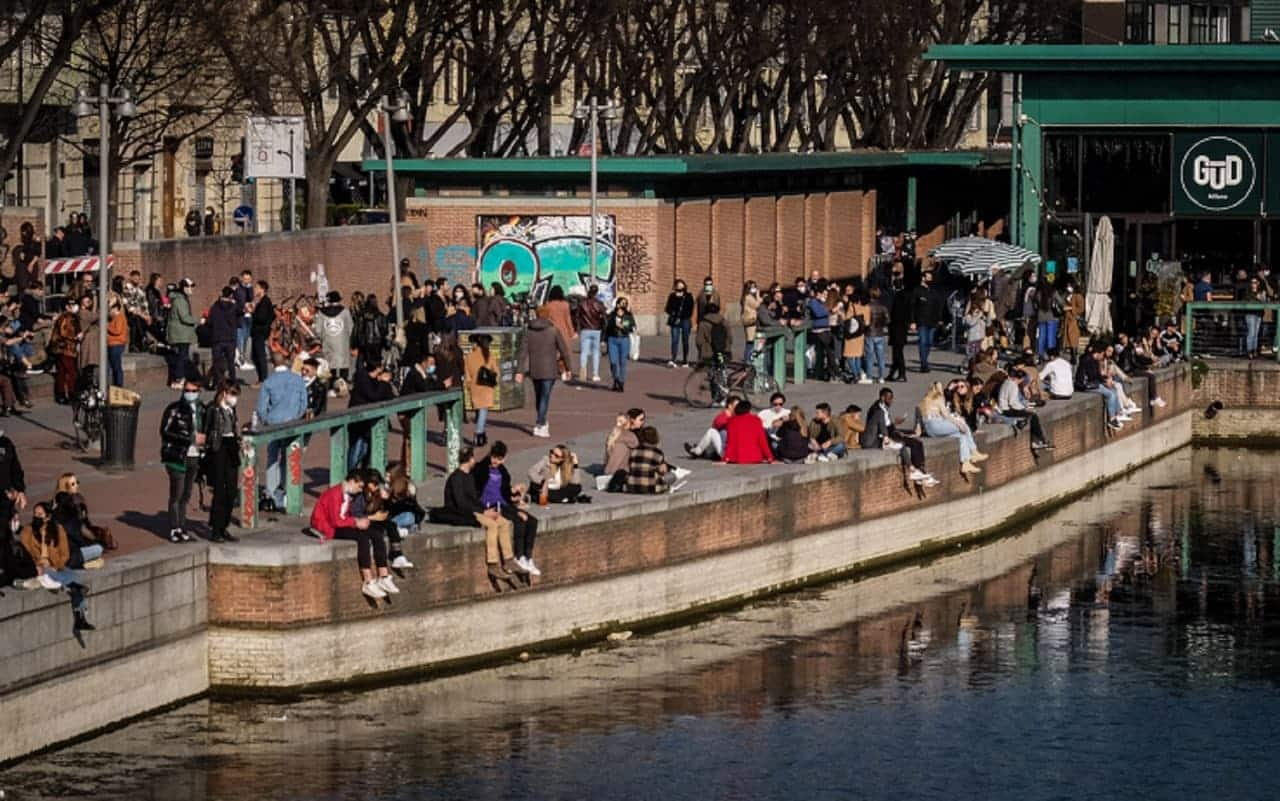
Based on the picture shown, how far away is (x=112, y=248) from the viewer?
4984 centimetres

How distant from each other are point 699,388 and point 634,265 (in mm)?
13465

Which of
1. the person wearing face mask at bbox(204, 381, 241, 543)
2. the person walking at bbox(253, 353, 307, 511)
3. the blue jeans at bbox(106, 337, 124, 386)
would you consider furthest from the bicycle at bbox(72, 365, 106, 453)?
the person wearing face mask at bbox(204, 381, 241, 543)

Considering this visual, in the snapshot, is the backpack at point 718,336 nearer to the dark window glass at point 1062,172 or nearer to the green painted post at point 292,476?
the green painted post at point 292,476

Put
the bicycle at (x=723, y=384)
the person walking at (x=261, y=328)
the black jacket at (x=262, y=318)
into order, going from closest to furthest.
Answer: the person walking at (x=261, y=328) < the black jacket at (x=262, y=318) < the bicycle at (x=723, y=384)

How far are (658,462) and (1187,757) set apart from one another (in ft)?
25.9

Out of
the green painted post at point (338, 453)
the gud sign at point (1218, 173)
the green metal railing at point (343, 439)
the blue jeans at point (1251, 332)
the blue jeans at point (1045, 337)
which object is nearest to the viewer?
the green metal railing at point (343, 439)

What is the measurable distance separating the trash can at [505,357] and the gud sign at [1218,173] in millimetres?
22207

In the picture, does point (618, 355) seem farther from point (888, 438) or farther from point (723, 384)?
point (888, 438)

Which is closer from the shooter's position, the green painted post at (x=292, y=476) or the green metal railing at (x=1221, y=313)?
the green painted post at (x=292, y=476)

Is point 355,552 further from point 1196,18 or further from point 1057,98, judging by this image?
point 1196,18

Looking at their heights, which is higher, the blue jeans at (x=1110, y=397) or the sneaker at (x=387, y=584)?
the blue jeans at (x=1110, y=397)

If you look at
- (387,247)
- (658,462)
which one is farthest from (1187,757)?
(387,247)

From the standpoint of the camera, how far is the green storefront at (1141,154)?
6025 centimetres

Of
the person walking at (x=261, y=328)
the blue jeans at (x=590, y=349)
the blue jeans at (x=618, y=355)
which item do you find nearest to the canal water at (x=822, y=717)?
the blue jeans at (x=618, y=355)
